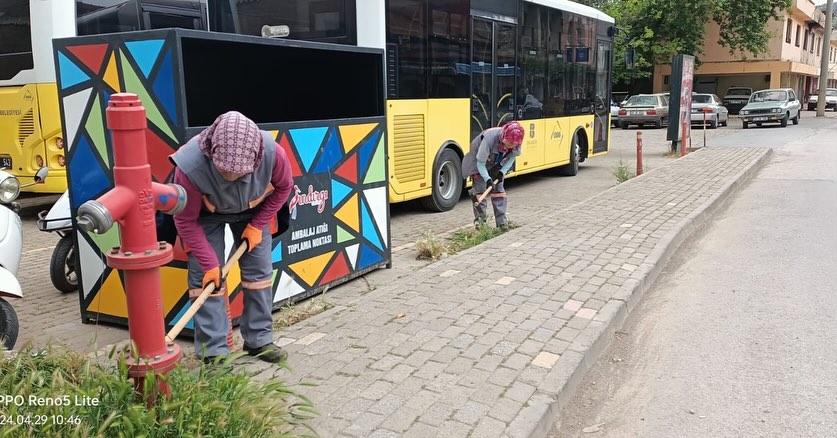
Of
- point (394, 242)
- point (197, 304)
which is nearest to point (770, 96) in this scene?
point (394, 242)

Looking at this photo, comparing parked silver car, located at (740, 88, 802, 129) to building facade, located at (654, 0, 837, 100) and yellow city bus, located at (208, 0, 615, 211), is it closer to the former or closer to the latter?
building facade, located at (654, 0, 837, 100)

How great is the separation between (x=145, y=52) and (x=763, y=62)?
45.7m

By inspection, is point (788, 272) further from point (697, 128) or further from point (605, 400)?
point (697, 128)

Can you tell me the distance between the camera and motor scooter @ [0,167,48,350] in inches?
151

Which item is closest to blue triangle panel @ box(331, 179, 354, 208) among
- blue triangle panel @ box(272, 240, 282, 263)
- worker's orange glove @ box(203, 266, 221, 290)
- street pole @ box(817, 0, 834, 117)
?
blue triangle panel @ box(272, 240, 282, 263)

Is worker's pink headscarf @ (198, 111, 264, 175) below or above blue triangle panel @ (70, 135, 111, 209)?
above

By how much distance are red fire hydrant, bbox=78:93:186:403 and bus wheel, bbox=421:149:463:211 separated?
7196mm

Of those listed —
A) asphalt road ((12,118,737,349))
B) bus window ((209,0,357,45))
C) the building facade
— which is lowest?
asphalt road ((12,118,737,349))

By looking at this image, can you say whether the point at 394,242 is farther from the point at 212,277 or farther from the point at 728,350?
the point at 212,277

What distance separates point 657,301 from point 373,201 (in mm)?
2579

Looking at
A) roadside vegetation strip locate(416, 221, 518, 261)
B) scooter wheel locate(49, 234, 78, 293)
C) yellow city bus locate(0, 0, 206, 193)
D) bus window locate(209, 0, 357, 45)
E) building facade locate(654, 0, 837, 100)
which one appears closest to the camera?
scooter wheel locate(49, 234, 78, 293)

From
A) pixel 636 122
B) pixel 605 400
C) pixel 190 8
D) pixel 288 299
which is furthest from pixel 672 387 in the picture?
pixel 636 122

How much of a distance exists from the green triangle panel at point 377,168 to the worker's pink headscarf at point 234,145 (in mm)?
2485

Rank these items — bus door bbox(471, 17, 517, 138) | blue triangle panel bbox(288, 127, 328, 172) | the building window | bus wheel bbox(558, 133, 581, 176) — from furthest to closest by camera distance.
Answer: the building window → bus wheel bbox(558, 133, 581, 176) → bus door bbox(471, 17, 517, 138) → blue triangle panel bbox(288, 127, 328, 172)
